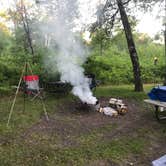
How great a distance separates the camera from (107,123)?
5.39m

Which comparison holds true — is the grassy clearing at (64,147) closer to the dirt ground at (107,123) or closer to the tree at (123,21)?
the dirt ground at (107,123)

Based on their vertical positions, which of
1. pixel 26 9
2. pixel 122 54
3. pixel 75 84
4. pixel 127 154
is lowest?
pixel 127 154

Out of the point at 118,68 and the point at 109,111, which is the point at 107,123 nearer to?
the point at 109,111

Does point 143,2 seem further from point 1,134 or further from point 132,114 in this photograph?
point 1,134

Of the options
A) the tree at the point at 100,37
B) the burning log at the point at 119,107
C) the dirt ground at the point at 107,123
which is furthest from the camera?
the tree at the point at 100,37

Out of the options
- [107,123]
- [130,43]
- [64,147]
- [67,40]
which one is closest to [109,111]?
[107,123]

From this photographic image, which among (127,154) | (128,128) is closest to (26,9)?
(128,128)

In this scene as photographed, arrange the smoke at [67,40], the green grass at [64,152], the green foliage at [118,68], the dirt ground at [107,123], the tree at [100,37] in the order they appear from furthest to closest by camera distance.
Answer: the green foliage at [118,68] → the tree at [100,37] → the smoke at [67,40] → the dirt ground at [107,123] → the green grass at [64,152]

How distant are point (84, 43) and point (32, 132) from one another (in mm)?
4703

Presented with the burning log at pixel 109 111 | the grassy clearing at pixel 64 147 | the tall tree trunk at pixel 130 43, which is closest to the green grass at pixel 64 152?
the grassy clearing at pixel 64 147

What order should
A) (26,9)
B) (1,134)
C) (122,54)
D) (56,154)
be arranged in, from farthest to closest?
(122,54) → (26,9) → (1,134) → (56,154)

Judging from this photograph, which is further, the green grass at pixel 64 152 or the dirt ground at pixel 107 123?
the dirt ground at pixel 107 123

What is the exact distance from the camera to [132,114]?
6.11 metres

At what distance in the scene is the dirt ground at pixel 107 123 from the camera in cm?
419
